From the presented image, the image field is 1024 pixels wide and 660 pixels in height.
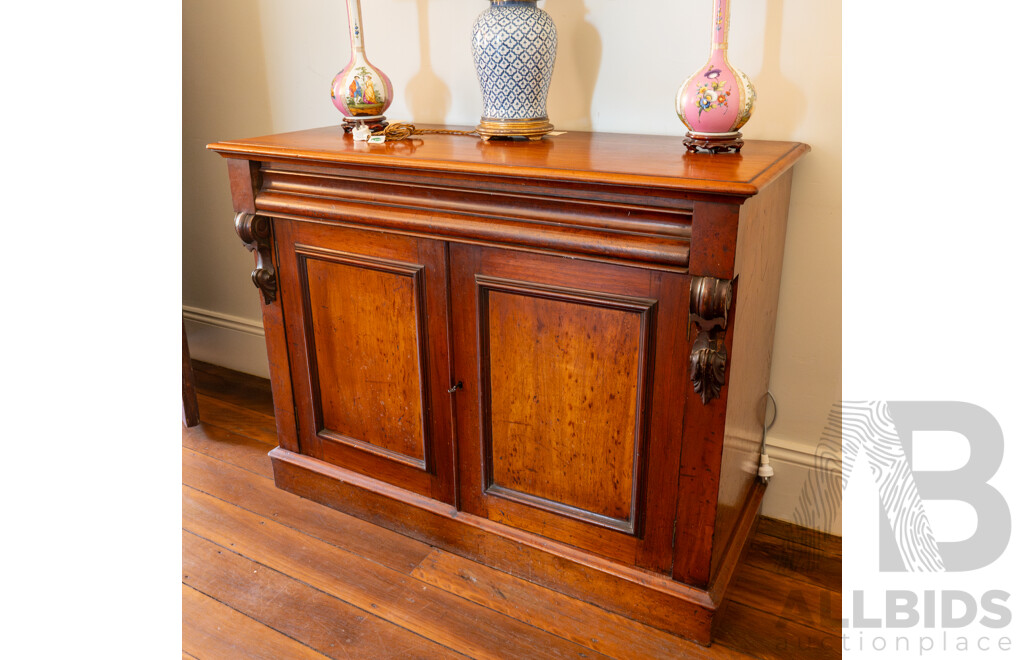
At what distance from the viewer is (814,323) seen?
1.76 metres

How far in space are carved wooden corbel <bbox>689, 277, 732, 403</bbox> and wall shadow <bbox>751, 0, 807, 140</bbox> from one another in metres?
0.61

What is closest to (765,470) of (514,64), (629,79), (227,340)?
(629,79)

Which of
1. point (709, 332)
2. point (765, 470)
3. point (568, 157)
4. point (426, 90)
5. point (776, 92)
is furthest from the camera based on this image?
point (426, 90)

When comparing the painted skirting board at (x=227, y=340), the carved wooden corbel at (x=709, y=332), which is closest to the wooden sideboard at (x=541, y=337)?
the carved wooden corbel at (x=709, y=332)

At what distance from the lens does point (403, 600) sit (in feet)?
5.50

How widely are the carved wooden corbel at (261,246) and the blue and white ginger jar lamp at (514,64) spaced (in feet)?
2.01

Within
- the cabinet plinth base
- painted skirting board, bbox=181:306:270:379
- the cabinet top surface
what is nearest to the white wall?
the cabinet top surface

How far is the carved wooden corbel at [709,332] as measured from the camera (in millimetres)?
1251

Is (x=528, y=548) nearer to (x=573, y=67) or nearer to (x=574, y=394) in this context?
(x=574, y=394)

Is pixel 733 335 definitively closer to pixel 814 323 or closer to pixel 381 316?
pixel 814 323

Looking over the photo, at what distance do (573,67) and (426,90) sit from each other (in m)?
0.48

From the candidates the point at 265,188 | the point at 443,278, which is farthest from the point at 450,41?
the point at 443,278

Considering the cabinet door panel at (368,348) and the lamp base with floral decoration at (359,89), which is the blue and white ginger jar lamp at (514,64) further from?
the cabinet door panel at (368,348)

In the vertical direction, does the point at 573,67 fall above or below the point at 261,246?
above
